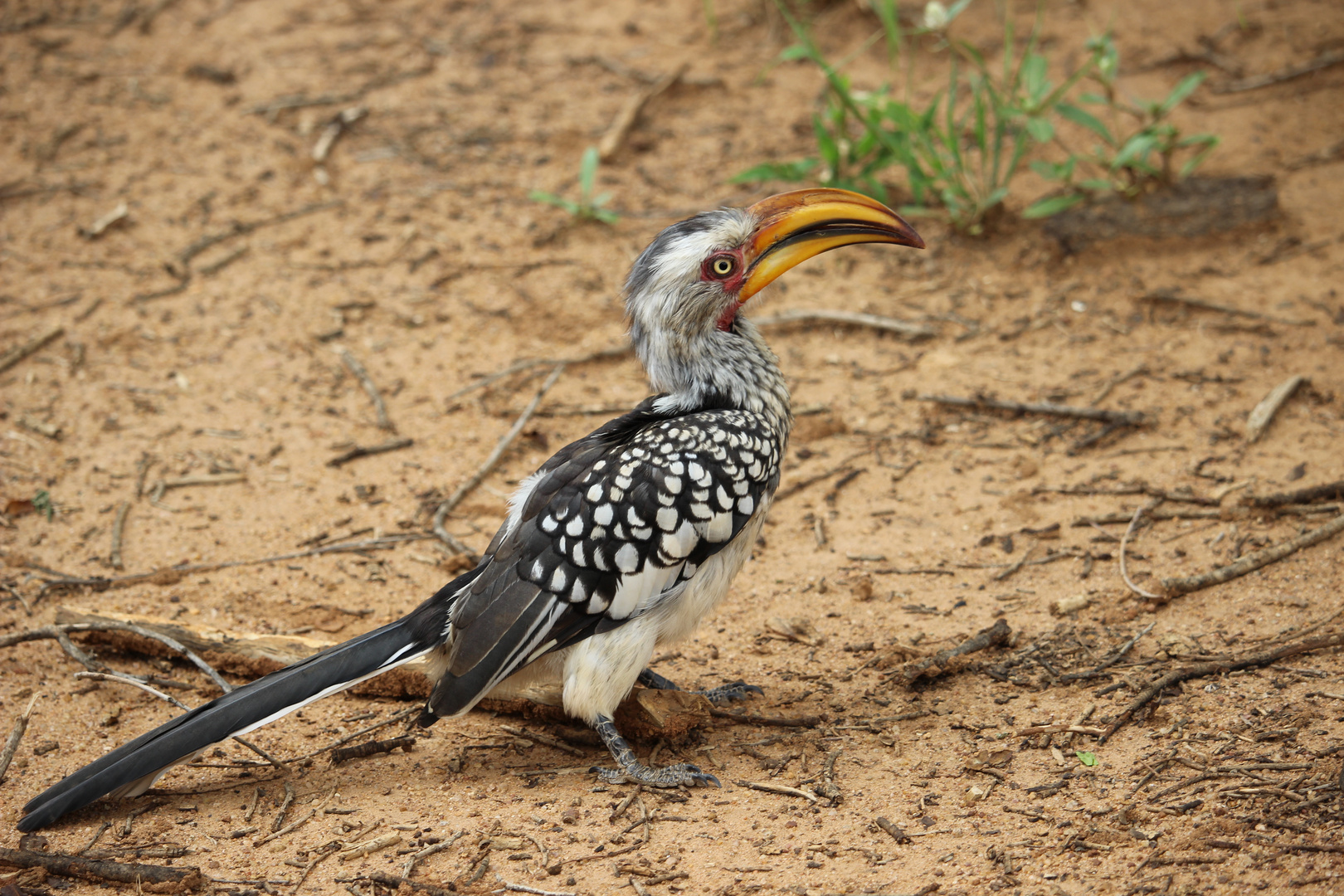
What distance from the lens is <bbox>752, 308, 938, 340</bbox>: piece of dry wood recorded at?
19.2ft

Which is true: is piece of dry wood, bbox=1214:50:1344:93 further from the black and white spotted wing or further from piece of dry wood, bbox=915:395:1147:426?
the black and white spotted wing

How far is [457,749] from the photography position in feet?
11.8

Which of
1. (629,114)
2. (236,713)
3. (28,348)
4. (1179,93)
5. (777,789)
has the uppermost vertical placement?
(1179,93)

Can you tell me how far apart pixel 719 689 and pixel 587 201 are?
3835 mm

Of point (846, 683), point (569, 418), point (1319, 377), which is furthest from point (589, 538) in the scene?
point (1319, 377)

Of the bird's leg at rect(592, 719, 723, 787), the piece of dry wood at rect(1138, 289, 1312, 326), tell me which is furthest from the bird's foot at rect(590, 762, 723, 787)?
the piece of dry wood at rect(1138, 289, 1312, 326)

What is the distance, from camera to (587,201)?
261 inches

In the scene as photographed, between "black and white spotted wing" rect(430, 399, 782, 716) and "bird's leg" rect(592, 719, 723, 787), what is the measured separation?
1.10 ft

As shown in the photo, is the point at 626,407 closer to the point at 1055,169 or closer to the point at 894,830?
the point at 1055,169

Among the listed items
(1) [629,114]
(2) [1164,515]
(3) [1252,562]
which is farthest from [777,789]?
(1) [629,114]

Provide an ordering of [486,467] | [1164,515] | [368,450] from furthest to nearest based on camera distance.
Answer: [368,450] → [486,467] → [1164,515]

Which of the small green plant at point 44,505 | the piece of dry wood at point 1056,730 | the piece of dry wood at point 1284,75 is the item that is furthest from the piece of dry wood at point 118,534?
the piece of dry wood at point 1284,75

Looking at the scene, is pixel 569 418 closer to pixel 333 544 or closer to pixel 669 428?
pixel 333 544

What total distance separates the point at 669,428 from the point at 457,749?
52.6 inches
